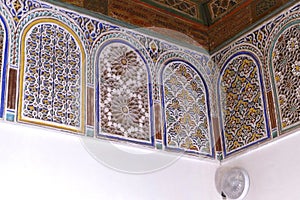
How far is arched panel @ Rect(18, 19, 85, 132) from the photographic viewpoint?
3.65m

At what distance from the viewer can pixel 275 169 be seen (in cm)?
387

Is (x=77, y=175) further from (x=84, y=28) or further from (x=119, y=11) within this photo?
(x=119, y=11)

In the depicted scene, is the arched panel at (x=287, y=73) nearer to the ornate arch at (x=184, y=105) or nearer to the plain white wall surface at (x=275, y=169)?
the plain white wall surface at (x=275, y=169)

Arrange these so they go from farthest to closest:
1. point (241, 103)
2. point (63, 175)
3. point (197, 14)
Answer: point (197, 14)
point (241, 103)
point (63, 175)

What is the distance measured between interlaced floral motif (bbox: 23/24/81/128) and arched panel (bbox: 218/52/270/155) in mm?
1278

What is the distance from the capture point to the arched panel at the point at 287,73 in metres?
3.89

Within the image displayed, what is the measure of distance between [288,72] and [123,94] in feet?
4.05

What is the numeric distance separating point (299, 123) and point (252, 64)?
2.47 ft

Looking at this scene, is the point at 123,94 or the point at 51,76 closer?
the point at 51,76

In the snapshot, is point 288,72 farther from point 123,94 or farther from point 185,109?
point 123,94

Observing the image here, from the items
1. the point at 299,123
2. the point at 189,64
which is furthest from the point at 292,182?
the point at 189,64

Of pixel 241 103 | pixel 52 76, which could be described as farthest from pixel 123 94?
pixel 241 103

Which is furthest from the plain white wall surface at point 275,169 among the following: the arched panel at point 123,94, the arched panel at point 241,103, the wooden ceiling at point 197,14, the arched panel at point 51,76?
the arched panel at point 51,76

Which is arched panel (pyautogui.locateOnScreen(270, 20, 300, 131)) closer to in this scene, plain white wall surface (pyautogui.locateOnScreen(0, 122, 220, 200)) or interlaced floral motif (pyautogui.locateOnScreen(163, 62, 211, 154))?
interlaced floral motif (pyautogui.locateOnScreen(163, 62, 211, 154))
